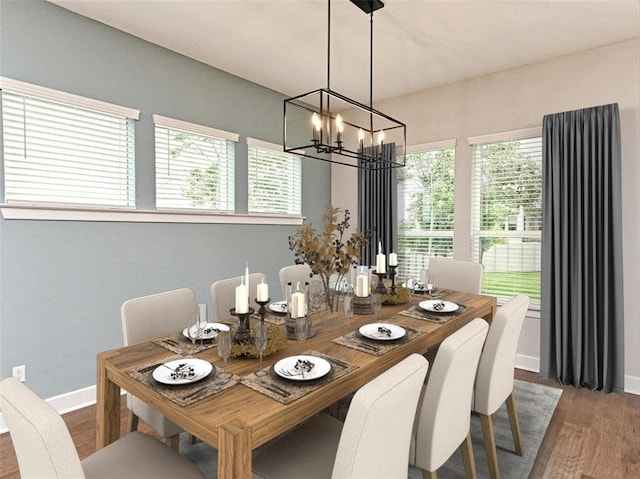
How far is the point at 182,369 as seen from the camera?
4.58 feet

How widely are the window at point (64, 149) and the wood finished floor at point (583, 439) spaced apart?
5.00 feet

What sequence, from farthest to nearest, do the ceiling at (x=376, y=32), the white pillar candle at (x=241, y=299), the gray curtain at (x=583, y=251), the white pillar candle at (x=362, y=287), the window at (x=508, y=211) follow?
the window at (x=508, y=211) < the gray curtain at (x=583, y=251) < the ceiling at (x=376, y=32) < the white pillar candle at (x=362, y=287) < the white pillar candle at (x=241, y=299)

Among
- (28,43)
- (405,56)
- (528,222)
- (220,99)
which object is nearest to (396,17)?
(405,56)

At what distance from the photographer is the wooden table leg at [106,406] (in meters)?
1.53

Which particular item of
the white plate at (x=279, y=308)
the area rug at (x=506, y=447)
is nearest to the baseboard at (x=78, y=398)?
the area rug at (x=506, y=447)

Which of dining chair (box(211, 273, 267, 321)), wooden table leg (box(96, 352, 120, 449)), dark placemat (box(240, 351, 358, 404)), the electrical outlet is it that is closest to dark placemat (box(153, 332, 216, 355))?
wooden table leg (box(96, 352, 120, 449))

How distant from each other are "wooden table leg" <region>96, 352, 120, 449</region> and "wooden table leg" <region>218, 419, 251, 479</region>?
0.75 meters

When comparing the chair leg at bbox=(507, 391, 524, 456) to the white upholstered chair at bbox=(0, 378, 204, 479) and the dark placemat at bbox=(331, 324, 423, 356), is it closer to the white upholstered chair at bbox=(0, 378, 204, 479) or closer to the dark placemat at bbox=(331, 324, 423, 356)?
the dark placemat at bbox=(331, 324, 423, 356)

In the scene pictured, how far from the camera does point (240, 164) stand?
12.2ft

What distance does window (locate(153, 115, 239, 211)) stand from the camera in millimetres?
3125

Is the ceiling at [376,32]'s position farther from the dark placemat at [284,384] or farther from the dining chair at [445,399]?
the dark placemat at [284,384]

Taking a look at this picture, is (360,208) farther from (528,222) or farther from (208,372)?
(208,372)

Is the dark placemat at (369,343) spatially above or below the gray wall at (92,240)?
below

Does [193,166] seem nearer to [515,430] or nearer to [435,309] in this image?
[435,309]
